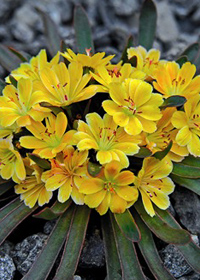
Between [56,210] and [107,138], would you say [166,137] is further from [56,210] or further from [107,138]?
[56,210]

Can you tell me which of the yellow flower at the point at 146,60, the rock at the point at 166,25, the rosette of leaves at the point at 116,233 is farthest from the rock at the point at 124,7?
the rosette of leaves at the point at 116,233

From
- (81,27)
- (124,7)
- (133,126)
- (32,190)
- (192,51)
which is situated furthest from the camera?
(124,7)

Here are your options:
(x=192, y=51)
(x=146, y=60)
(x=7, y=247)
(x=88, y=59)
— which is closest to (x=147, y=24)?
(x=192, y=51)

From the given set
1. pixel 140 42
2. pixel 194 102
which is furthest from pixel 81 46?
pixel 194 102

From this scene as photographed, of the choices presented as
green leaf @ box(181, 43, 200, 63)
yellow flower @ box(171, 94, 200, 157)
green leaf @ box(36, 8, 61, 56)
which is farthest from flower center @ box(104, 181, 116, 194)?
green leaf @ box(36, 8, 61, 56)

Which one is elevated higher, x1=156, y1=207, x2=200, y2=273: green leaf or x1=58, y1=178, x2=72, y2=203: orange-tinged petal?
x1=58, y1=178, x2=72, y2=203: orange-tinged petal

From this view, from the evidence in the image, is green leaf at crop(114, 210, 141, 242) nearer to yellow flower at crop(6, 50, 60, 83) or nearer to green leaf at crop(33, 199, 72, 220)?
green leaf at crop(33, 199, 72, 220)

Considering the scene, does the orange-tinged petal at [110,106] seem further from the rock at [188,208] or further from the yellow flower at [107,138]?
the rock at [188,208]
